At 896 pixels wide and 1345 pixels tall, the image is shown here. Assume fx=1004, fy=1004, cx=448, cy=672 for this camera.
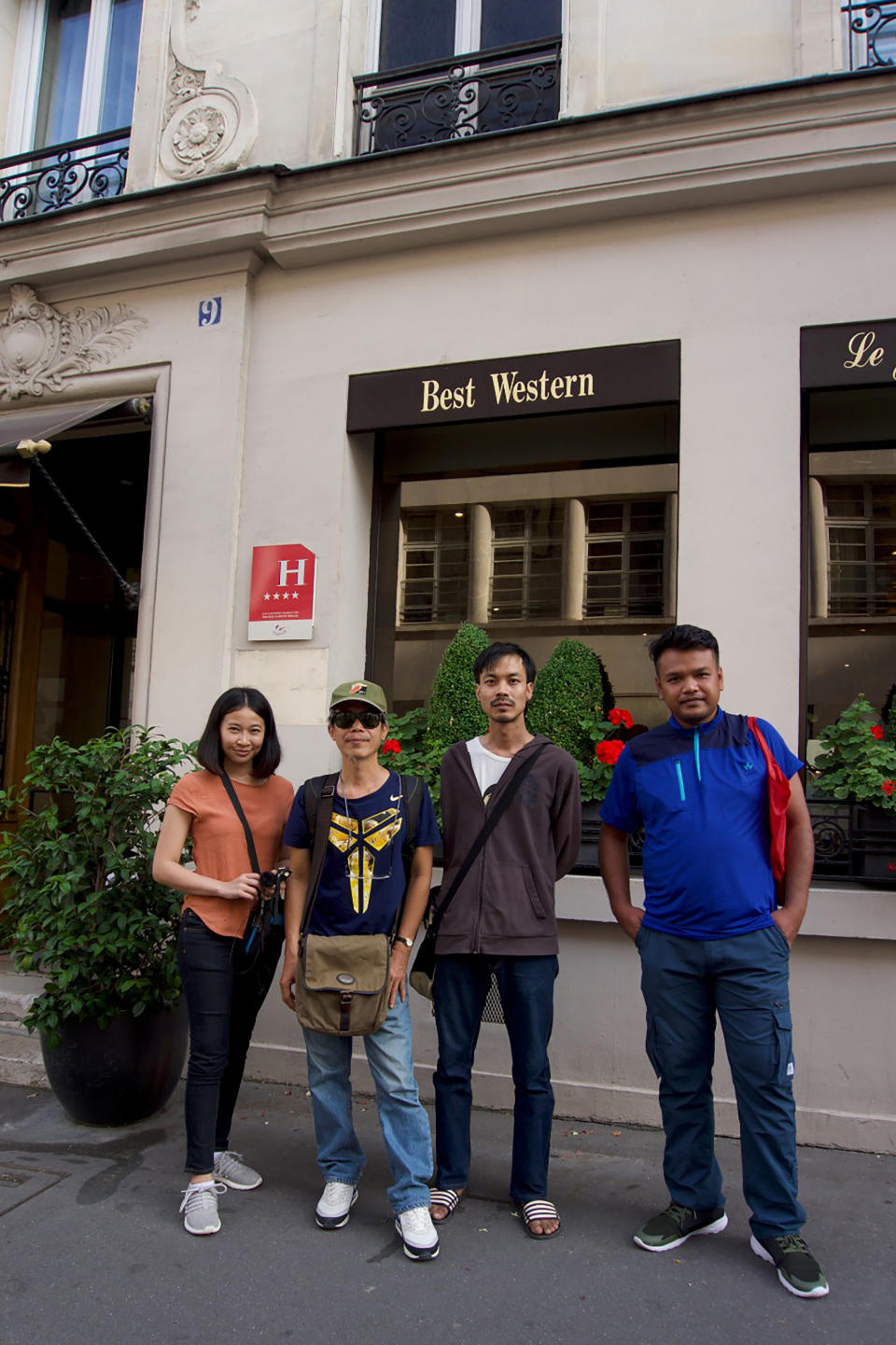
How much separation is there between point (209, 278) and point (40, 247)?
45.9 inches

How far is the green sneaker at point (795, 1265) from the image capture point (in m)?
3.17

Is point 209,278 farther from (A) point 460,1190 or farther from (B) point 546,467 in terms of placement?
(A) point 460,1190

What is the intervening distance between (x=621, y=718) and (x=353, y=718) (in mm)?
2140

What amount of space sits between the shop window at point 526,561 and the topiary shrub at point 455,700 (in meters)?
0.32

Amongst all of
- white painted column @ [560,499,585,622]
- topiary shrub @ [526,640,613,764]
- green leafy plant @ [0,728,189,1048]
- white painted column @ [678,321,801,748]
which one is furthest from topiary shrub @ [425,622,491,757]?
green leafy plant @ [0,728,189,1048]

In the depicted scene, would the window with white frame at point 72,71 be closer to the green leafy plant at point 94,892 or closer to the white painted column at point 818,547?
the green leafy plant at point 94,892

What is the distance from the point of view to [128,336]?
6.34 m

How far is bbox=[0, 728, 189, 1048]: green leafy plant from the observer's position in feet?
14.8

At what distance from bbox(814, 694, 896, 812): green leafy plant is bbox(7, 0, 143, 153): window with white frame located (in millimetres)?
6243

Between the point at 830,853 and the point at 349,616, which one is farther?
the point at 349,616

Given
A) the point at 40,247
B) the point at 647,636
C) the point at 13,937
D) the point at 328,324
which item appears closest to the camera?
the point at 13,937

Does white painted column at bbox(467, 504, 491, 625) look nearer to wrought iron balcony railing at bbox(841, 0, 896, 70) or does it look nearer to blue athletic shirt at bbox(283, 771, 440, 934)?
blue athletic shirt at bbox(283, 771, 440, 934)

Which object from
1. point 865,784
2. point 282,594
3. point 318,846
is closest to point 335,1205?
point 318,846

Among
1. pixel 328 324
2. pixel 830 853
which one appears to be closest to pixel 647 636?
pixel 830 853
